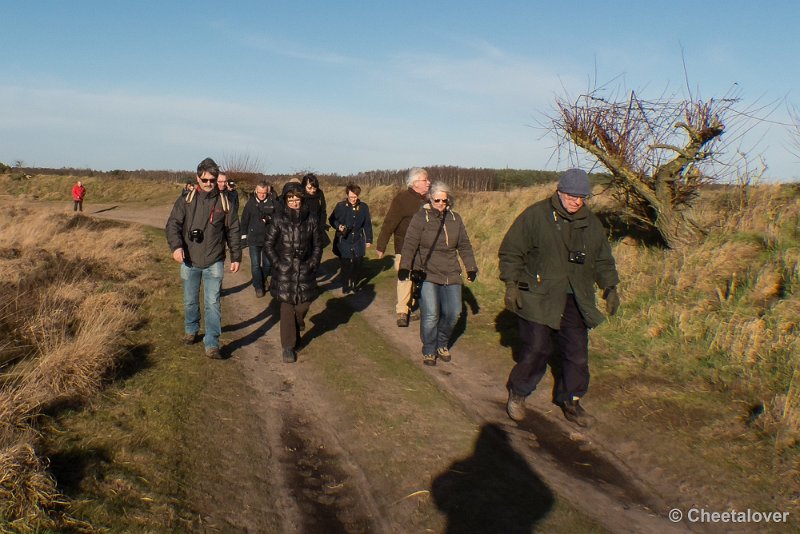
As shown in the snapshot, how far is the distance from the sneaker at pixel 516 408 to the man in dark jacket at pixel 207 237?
3317mm

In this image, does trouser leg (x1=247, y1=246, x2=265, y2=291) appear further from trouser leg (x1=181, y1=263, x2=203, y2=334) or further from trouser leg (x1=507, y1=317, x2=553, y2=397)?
trouser leg (x1=507, y1=317, x2=553, y2=397)

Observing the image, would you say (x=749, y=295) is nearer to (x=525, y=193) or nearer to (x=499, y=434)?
(x=499, y=434)

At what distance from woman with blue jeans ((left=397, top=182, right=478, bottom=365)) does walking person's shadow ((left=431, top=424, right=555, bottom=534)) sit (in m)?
2.32

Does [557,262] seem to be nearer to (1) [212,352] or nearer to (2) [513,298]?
(2) [513,298]

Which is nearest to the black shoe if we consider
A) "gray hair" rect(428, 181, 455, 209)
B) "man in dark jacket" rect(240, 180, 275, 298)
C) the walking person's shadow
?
"gray hair" rect(428, 181, 455, 209)

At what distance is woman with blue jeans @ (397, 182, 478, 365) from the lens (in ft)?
22.1

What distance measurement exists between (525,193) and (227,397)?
15.0 meters

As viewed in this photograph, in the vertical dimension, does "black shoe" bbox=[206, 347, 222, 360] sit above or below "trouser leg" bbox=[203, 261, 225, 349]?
below

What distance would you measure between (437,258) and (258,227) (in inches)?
203

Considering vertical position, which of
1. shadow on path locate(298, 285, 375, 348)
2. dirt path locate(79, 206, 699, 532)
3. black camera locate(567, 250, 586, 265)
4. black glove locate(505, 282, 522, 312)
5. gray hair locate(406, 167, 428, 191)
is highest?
gray hair locate(406, 167, 428, 191)

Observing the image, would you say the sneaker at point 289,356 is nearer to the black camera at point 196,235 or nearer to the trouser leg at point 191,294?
the trouser leg at point 191,294

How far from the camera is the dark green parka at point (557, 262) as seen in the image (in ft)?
16.7

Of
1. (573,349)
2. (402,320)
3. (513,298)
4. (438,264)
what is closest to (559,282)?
(513,298)

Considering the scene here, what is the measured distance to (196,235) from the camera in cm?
645
